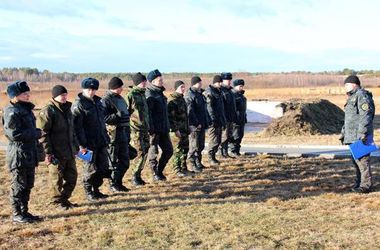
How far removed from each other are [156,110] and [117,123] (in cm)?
126

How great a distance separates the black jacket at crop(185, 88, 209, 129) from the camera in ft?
37.3

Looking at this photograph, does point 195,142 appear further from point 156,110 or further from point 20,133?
point 20,133

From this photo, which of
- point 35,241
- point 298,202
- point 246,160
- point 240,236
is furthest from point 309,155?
point 35,241

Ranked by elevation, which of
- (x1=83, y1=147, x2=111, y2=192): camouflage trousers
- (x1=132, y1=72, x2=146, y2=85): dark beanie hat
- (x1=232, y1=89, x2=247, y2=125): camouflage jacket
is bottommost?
(x1=83, y1=147, x2=111, y2=192): camouflage trousers

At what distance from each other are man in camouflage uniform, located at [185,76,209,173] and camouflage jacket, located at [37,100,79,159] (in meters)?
3.95

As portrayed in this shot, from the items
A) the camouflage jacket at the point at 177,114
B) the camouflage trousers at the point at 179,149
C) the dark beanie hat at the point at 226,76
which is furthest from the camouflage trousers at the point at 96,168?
the dark beanie hat at the point at 226,76

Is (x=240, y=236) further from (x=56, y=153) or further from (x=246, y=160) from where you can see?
(x=246, y=160)

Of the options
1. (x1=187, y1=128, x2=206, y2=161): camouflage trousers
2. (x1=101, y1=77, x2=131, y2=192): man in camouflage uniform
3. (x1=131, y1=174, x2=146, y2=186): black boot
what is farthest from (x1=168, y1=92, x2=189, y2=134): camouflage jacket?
(x1=101, y1=77, x2=131, y2=192): man in camouflage uniform

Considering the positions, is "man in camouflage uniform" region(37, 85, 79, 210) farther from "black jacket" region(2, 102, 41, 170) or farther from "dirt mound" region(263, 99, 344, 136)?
"dirt mound" region(263, 99, 344, 136)

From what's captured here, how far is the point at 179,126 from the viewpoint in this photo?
1074cm

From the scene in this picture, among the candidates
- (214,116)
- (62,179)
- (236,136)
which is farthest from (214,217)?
(236,136)

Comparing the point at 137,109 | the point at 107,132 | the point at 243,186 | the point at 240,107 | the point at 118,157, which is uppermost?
the point at 137,109

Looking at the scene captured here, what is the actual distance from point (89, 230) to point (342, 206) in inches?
148

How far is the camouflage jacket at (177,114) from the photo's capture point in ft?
35.1
